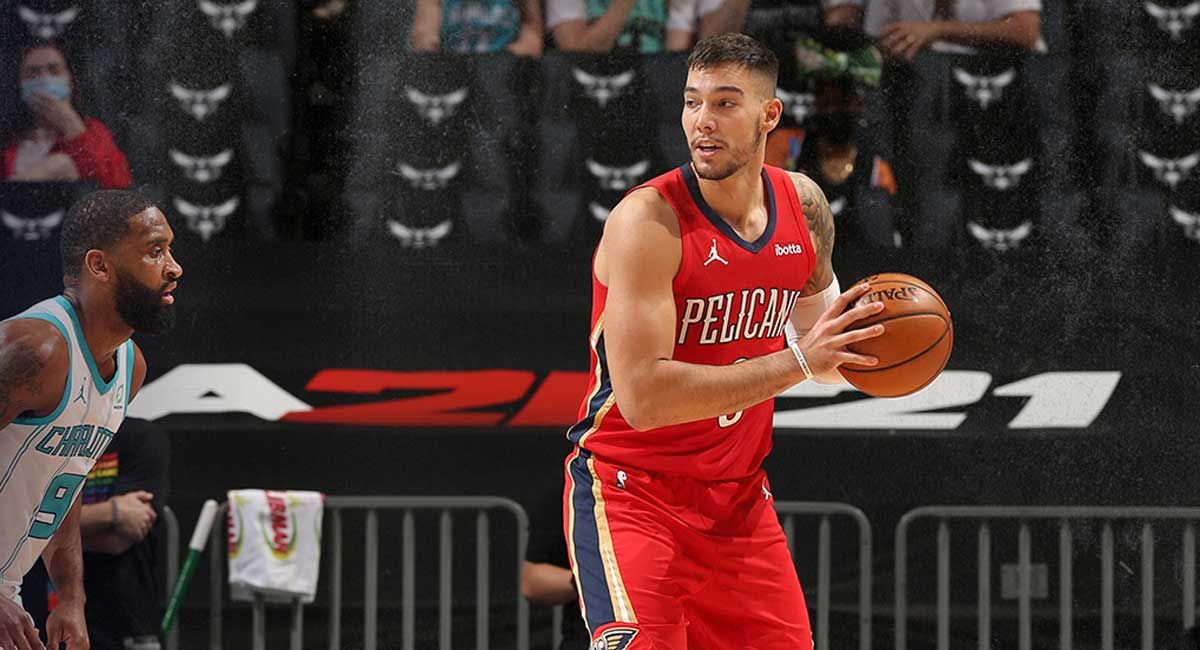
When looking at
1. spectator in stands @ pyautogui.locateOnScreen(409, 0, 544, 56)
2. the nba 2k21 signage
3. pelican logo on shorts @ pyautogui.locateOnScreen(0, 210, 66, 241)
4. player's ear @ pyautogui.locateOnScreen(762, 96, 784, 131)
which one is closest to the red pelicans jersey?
player's ear @ pyautogui.locateOnScreen(762, 96, 784, 131)

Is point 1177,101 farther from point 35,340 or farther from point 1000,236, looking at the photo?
point 35,340

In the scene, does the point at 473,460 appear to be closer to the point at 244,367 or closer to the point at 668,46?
the point at 244,367

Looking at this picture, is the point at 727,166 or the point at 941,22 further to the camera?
the point at 941,22

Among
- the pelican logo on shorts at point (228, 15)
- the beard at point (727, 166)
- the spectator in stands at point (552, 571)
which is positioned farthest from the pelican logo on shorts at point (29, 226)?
the beard at point (727, 166)

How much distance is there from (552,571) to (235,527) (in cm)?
118

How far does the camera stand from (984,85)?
5.66 meters

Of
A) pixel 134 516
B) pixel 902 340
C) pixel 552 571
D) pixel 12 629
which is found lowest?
pixel 552 571

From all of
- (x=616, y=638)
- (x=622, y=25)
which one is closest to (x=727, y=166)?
(x=616, y=638)

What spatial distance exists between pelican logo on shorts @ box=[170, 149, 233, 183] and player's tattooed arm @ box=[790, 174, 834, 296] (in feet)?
7.35

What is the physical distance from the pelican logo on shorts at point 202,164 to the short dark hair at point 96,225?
836 mm

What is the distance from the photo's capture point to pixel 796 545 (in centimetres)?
565

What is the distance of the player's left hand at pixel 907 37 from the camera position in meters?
5.63

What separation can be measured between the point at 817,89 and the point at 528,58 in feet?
3.54

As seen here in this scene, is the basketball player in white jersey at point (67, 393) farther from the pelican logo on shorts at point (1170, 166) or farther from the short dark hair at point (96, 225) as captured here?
the pelican logo on shorts at point (1170, 166)
